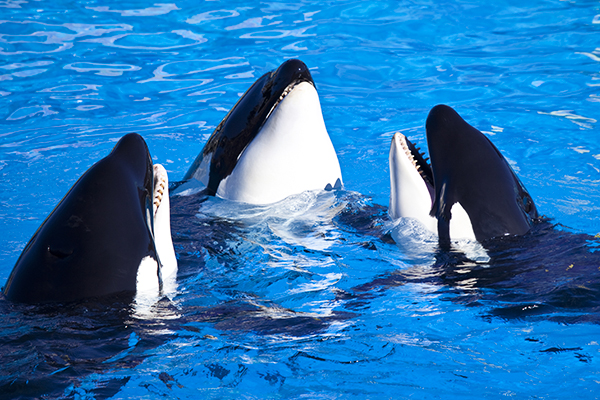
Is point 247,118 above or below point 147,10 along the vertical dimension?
below

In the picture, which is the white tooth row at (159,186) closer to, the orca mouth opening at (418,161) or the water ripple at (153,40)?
the orca mouth opening at (418,161)

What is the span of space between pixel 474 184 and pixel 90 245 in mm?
2589

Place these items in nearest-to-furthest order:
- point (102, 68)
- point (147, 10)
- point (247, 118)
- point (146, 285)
A: 1. point (146, 285)
2. point (247, 118)
3. point (102, 68)
4. point (147, 10)

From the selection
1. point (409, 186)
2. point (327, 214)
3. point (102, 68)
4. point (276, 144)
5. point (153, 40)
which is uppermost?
point (153, 40)

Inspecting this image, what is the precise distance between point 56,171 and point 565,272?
20.3 ft

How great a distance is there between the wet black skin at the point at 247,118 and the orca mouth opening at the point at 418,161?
3.28 ft

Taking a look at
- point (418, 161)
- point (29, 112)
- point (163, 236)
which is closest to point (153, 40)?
point (29, 112)

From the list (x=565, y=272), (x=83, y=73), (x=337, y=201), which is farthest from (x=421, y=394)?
(x=83, y=73)

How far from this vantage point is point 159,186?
4070mm

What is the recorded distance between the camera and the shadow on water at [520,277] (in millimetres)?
3734

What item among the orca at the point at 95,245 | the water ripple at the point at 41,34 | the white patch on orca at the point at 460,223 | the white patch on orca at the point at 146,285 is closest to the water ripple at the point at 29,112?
the water ripple at the point at 41,34

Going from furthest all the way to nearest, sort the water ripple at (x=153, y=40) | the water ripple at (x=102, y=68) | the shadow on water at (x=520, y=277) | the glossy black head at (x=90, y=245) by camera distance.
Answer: the water ripple at (x=153, y=40), the water ripple at (x=102, y=68), the shadow on water at (x=520, y=277), the glossy black head at (x=90, y=245)

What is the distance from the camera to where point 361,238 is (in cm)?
495

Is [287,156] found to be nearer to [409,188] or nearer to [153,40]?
[409,188]
